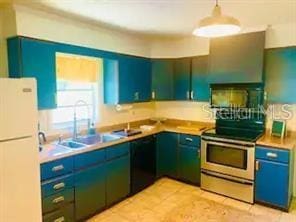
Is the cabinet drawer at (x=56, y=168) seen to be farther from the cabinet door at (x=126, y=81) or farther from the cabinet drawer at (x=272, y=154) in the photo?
the cabinet drawer at (x=272, y=154)

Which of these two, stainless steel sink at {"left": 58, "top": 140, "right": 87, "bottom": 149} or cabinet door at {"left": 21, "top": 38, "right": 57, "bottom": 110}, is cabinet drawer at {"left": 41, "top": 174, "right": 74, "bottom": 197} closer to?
stainless steel sink at {"left": 58, "top": 140, "right": 87, "bottom": 149}

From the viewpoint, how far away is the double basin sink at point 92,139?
2.98 metres

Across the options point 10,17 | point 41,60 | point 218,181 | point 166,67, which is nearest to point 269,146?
point 218,181

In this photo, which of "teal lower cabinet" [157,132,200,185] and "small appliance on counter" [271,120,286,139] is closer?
"small appliance on counter" [271,120,286,139]

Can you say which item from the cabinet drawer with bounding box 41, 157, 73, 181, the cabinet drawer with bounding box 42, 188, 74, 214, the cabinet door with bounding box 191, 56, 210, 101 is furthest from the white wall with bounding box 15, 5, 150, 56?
the cabinet drawer with bounding box 42, 188, 74, 214

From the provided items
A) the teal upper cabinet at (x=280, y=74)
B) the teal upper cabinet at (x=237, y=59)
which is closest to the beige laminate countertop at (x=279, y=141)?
the teal upper cabinet at (x=280, y=74)

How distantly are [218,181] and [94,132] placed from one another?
1932 millimetres

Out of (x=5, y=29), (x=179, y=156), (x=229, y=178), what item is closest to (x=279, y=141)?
(x=229, y=178)

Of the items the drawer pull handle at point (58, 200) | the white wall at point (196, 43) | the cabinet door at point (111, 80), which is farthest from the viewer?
the cabinet door at point (111, 80)

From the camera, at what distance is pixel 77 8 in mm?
2504

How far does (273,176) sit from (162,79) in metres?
2.25

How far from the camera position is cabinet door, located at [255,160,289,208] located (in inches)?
116

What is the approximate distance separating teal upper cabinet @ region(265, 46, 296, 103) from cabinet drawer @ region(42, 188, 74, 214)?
282 cm

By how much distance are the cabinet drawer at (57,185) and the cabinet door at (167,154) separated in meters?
1.68
